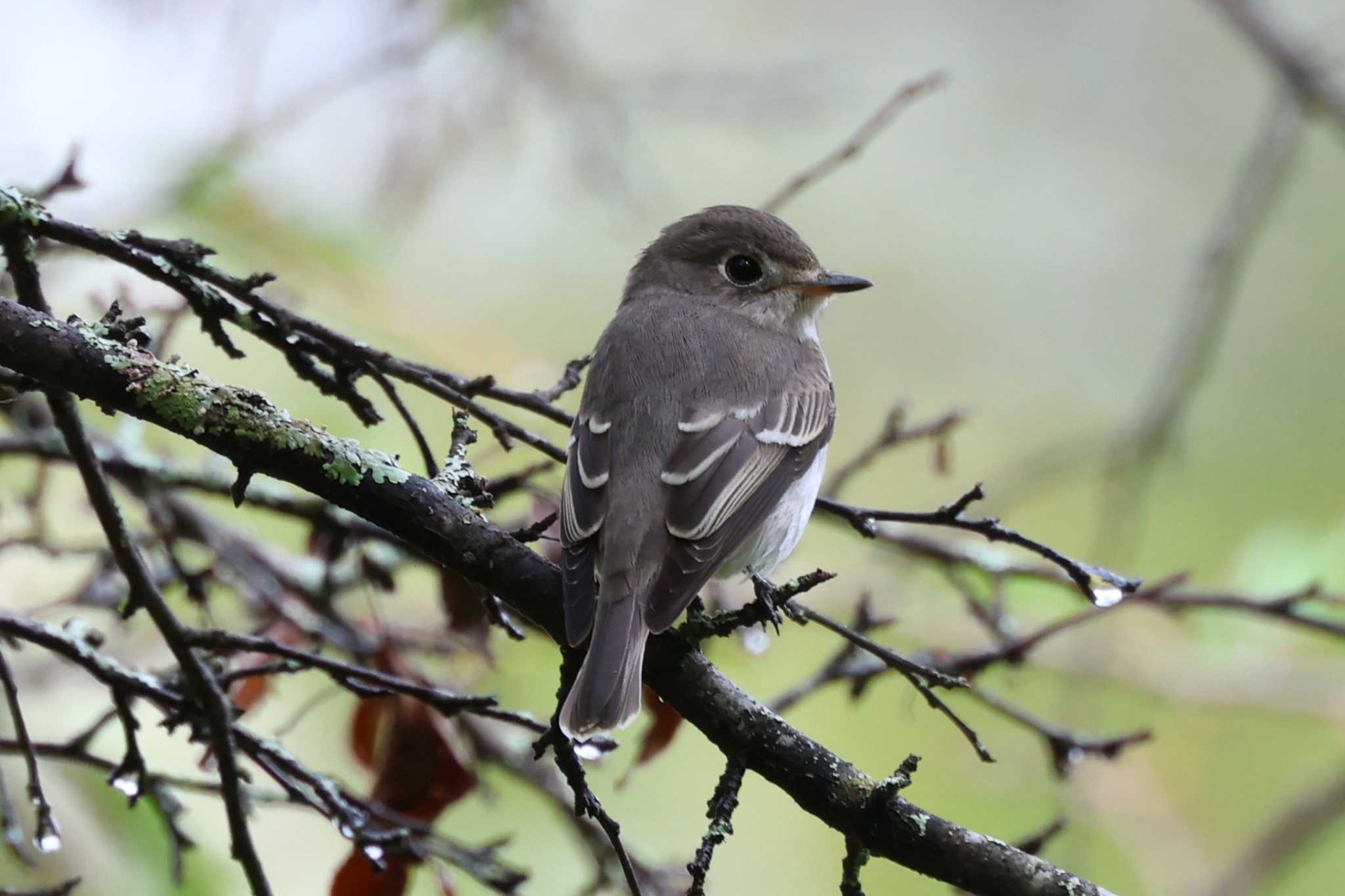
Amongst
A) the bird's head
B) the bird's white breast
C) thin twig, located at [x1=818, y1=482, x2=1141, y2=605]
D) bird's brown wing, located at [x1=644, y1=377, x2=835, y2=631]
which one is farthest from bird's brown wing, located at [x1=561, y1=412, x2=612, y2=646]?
the bird's head

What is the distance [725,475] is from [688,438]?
0.15 meters

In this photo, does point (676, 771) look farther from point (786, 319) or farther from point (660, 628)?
point (660, 628)

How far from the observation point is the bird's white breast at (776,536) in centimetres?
339

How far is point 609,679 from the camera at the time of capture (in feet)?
8.36

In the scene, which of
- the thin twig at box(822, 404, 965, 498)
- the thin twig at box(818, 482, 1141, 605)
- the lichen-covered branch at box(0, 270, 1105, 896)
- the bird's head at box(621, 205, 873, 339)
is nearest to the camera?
the lichen-covered branch at box(0, 270, 1105, 896)

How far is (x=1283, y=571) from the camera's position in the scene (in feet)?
15.5

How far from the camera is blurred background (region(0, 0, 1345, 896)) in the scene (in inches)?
192

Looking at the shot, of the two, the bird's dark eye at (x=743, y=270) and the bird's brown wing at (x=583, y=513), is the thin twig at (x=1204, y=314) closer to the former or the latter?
the bird's dark eye at (x=743, y=270)

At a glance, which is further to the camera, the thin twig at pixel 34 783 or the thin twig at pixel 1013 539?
the thin twig at pixel 1013 539

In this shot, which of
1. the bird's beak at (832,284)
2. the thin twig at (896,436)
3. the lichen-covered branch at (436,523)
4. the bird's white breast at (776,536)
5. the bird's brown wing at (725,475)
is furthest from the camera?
the bird's beak at (832,284)

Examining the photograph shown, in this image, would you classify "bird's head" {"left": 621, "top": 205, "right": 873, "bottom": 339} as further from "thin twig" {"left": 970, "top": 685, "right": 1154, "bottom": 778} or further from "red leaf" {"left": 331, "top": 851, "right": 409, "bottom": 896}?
"red leaf" {"left": 331, "top": 851, "right": 409, "bottom": 896}

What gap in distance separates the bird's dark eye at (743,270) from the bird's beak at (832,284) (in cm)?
16

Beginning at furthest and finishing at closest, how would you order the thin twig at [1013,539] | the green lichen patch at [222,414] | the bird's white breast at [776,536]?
1. the bird's white breast at [776,536]
2. the thin twig at [1013,539]
3. the green lichen patch at [222,414]

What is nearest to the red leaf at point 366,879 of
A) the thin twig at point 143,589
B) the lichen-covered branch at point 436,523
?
the thin twig at point 143,589
